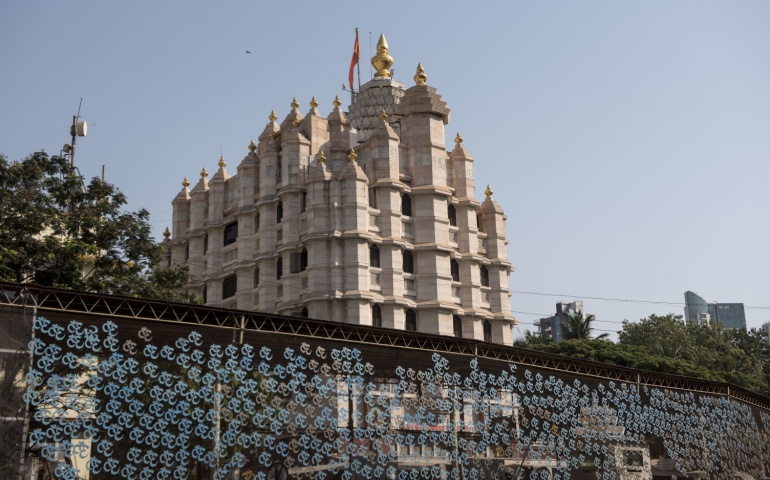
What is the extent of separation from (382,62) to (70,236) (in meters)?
30.5

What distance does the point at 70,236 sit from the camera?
36969mm

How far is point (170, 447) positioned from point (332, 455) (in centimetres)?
541

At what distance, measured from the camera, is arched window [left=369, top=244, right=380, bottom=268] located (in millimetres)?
50281

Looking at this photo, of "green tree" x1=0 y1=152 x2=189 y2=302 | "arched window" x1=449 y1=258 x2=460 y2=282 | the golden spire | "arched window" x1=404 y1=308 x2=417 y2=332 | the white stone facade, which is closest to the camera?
"green tree" x1=0 y1=152 x2=189 y2=302

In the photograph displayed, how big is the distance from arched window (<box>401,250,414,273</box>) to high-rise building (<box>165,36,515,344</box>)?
0.07 m

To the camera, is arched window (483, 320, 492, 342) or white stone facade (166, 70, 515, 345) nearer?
white stone facade (166, 70, 515, 345)

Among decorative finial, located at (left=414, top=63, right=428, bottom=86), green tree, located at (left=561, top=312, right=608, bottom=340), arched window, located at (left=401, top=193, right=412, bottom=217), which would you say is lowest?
green tree, located at (left=561, top=312, right=608, bottom=340)

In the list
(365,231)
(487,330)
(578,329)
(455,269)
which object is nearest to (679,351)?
(578,329)

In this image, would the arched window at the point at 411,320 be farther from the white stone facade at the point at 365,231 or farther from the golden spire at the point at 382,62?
the golden spire at the point at 382,62

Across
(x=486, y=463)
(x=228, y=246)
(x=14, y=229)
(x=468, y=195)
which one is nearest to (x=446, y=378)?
(x=486, y=463)

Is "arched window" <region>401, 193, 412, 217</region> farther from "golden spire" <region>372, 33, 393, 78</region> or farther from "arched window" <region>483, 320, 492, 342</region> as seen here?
"golden spire" <region>372, 33, 393, 78</region>

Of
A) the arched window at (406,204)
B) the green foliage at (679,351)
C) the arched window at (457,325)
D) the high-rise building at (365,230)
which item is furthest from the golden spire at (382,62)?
the green foliage at (679,351)

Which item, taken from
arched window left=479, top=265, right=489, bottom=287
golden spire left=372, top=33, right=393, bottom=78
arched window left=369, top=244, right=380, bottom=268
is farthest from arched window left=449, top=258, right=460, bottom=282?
golden spire left=372, top=33, right=393, bottom=78

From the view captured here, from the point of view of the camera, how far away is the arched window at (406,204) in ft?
172
